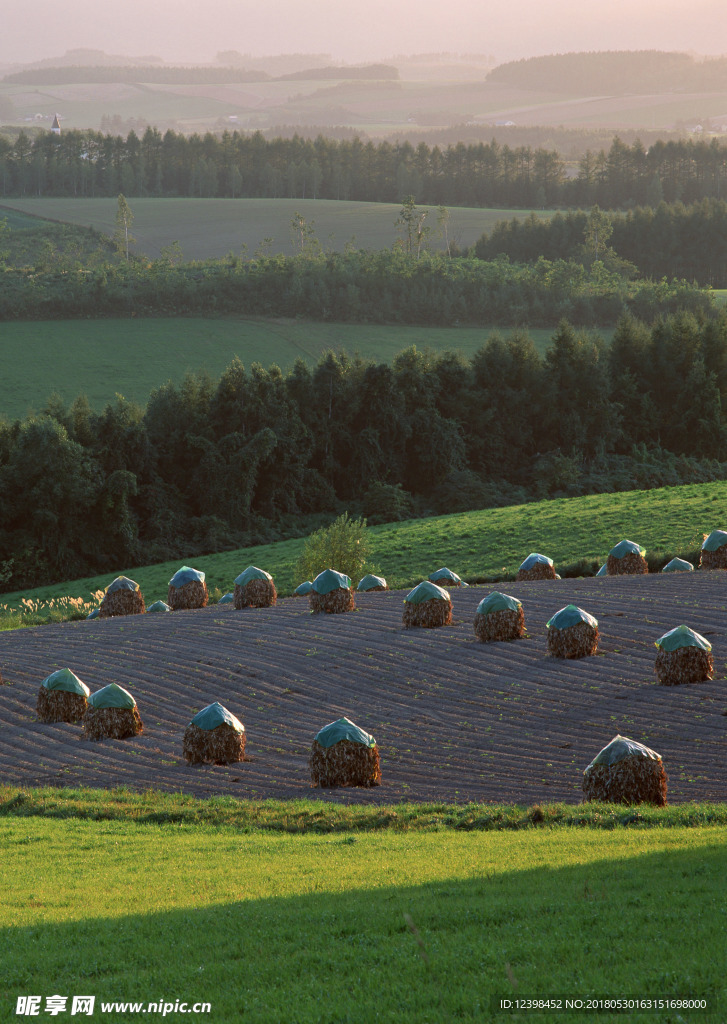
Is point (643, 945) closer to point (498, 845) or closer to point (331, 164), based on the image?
point (498, 845)

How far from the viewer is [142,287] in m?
99.7

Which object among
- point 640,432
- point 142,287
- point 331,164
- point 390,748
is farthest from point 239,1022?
point 331,164

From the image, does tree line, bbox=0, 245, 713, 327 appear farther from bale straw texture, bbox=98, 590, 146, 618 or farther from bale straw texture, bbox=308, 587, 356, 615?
bale straw texture, bbox=308, 587, 356, 615

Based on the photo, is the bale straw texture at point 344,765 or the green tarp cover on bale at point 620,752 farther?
the bale straw texture at point 344,765

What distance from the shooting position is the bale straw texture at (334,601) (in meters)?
27.5

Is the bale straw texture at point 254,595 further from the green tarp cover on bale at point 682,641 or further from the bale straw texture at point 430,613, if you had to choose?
the green tarp cover on bale at point 682,641

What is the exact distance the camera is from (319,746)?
1656 cm

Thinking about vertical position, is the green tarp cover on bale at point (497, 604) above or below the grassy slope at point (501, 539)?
above

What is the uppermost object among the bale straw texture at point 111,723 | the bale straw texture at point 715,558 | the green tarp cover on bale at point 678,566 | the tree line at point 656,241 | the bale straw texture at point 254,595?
the tree line at point 656,241

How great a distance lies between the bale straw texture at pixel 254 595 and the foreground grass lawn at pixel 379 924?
17.9 meters

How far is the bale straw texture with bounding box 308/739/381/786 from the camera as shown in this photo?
644 inches

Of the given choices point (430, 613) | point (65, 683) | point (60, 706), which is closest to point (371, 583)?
point (430, 613)

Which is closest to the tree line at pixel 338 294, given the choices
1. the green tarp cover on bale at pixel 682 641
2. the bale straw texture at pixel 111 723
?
the bale straw texture at pixel 111 723

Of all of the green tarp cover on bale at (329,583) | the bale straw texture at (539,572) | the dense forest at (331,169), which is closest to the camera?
the green tarp cover on bale at (329,583)
